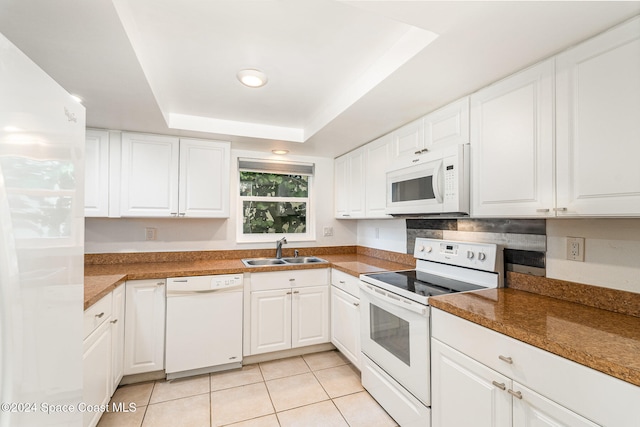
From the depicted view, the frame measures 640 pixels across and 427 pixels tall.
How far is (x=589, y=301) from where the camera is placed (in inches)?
56.8

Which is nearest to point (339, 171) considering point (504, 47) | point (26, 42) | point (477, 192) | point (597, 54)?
point (477, 192)

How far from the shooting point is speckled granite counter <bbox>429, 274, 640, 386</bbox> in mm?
923

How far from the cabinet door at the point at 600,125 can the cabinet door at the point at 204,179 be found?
2575mm

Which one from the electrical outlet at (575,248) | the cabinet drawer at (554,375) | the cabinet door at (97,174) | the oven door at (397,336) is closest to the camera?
the cabinet drawer at (554,375)

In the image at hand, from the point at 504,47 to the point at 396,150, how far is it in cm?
113

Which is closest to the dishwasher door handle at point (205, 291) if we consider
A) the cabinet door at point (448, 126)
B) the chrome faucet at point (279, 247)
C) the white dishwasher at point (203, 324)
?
the white dishwasher at point (203, 324)

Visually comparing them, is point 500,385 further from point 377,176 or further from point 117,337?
point 117,337

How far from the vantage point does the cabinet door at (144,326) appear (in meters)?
2.24

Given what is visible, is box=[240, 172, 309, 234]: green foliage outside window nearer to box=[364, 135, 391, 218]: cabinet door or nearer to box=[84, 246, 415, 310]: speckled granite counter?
box=[84, 246, 415, 310]: speckled granite counter

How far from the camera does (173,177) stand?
2678mm

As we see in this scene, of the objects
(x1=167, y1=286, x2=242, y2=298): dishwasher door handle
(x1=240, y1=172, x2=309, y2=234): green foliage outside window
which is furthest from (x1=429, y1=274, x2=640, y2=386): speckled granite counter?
(x1=240, y1=172, x2=309, y2=234): green foliage outside window

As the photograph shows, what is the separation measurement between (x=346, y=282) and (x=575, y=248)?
1575mm

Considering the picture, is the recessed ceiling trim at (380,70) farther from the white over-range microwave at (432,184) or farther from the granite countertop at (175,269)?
the granite countertop at (175,269)

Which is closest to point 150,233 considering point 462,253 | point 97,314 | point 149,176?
point 149,176
